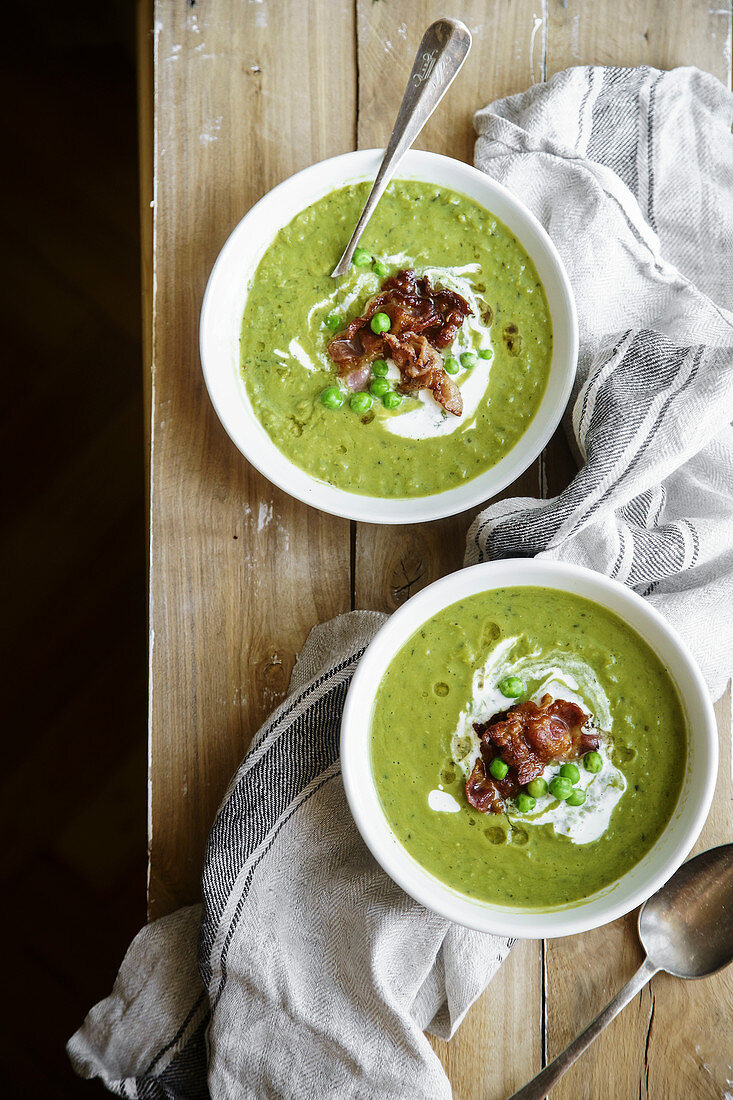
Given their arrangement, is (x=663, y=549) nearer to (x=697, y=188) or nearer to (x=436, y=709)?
(x=436, y=709)

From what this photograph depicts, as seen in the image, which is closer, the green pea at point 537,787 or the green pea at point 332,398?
the green pea at point 537,787

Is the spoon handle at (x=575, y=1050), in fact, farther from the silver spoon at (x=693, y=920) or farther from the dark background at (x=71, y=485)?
the dark background at (x=71, y=485)

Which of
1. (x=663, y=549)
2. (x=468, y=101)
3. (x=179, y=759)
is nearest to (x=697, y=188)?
(x=468, y=101)

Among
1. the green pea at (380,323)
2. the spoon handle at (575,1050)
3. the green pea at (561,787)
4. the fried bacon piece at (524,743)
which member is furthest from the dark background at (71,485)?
the green pea at (561,787)

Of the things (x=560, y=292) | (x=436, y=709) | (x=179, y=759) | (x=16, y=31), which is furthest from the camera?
(x=16, y=31)

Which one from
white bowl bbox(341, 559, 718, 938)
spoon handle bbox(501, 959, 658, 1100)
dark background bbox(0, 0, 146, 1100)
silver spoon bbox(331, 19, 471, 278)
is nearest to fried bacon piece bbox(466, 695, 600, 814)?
white bowl bbox(341, 559, 718, 938)

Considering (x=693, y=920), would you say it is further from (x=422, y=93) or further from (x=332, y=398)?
(x=422, y=93)

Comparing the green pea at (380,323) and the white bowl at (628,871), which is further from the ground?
the green pea at (380,323)

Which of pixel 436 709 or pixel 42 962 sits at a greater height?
pixel 436 709
